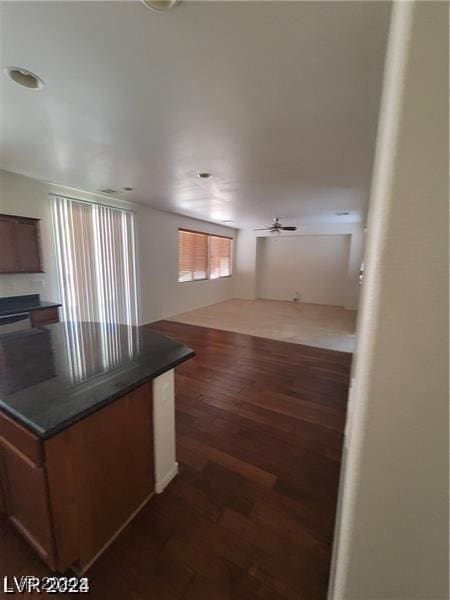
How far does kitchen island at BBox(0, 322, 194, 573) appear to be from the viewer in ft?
3.08

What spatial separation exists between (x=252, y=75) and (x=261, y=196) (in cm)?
269

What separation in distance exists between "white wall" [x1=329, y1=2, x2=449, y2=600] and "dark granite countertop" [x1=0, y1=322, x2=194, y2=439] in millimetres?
936

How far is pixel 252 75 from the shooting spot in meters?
1.35

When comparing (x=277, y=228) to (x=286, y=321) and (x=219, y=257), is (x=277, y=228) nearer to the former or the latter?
(x=286, y=321)

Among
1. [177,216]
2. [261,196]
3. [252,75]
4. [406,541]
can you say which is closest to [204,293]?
[177,216]

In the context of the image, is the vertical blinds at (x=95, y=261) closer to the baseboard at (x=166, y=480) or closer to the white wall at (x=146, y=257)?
the white wall at (x=146, y=257)

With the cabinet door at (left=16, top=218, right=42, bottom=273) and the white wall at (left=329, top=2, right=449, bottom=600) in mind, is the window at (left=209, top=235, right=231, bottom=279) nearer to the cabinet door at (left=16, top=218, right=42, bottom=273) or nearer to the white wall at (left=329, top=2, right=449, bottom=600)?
the cabinet door at (left=16, top=218, right=42, bottom=273)

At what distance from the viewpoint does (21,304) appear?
322 cm

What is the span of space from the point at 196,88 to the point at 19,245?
2.91 meters

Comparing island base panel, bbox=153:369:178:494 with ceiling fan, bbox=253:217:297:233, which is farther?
ceiling fan, bbox=253:217:297:233

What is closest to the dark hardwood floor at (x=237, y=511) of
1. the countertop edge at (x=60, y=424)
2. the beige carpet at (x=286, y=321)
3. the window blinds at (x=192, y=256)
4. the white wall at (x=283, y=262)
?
the countertop edge at (x=60, y=424)

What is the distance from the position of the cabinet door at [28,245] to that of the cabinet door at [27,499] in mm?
2710

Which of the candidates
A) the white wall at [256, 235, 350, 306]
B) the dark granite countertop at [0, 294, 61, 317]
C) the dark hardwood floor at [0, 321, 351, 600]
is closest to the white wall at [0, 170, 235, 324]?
the dark granite countertop at [0, 294, 61, 317]

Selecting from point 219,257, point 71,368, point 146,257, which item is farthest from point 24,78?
point 219,257
